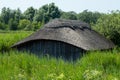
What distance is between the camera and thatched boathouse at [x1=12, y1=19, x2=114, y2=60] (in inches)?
639

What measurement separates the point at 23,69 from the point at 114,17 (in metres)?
13.7

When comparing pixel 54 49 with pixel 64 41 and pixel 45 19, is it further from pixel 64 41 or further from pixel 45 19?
pixel 45 19

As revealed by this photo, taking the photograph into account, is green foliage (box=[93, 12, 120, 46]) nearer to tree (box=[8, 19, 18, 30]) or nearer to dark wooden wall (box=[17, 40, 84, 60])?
dark wooden wall (box=[17, 40, 84, 60])

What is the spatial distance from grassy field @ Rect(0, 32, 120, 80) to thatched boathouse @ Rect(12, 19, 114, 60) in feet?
24.8

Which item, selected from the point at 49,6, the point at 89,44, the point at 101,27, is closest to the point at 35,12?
the point at 49,6

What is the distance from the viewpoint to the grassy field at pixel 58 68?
225 inches

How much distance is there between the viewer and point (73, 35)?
1705 centimetres

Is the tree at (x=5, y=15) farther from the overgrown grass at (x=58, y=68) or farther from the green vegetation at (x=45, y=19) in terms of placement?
the overgrown grass at (x=58, y=68)

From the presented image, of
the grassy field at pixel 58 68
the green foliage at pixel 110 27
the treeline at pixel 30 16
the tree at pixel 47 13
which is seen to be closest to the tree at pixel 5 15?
the treeline at pixel 30 16

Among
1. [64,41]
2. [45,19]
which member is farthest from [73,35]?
[45,19]

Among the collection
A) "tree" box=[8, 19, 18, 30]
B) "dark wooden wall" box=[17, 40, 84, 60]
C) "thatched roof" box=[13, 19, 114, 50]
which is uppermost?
"thatched roof" box=[13, 19, 114, 50]

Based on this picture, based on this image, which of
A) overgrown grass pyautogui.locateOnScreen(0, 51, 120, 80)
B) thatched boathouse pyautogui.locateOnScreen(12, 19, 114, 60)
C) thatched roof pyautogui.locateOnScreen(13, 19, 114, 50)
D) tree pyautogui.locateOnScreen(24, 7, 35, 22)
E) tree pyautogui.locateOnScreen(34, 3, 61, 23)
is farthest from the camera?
tree pyautogui.locateOnScreen(24, 7, 35, 22)

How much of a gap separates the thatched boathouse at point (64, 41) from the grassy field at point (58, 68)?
757 cm

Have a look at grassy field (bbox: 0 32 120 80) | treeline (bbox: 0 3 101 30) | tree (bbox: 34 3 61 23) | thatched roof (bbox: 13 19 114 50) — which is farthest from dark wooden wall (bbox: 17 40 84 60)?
tree (bbox: 34 3 61 23)
